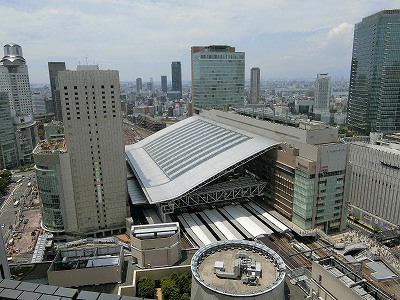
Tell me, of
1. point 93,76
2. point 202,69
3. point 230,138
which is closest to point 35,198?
point 93,76

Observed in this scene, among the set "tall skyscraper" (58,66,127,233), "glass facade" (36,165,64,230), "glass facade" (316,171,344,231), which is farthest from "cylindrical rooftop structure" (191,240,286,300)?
"glass facade" (36,165,64,230)

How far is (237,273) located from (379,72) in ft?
442

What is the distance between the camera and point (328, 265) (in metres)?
34.9

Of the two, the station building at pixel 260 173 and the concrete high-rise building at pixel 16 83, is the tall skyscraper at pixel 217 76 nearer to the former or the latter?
the station building at pixel 260 173

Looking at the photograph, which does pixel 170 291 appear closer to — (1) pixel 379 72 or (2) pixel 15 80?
(1) pixel 379 72

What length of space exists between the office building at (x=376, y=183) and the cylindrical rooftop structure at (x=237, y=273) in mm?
36880

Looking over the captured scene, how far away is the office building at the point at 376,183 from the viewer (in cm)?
6844

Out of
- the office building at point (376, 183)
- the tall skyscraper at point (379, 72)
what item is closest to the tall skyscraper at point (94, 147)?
the office building at point (376, 183)

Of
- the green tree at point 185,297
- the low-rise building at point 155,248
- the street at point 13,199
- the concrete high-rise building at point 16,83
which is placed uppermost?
the concrete high-rise building at point 16,83

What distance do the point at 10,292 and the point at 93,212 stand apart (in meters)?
52.8

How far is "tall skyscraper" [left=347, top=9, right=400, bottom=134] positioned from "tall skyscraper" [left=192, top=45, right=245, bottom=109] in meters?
56.0

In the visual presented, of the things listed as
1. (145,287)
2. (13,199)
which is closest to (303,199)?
(145,287)

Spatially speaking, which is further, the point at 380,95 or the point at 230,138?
the point at 380,95

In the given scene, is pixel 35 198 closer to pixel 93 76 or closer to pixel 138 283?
pixel 93 76
